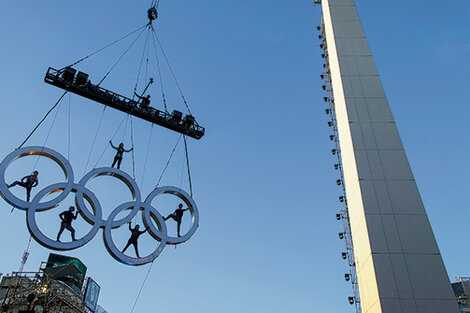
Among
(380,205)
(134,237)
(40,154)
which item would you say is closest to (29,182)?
(40,154)

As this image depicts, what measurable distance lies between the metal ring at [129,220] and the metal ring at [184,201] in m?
0.24

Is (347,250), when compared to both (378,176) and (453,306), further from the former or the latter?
(453,306)

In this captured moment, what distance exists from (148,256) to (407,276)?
497 inches

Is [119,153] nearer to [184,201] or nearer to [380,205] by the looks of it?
[184,201]

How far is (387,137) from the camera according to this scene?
80.3 ft

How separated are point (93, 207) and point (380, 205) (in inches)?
596

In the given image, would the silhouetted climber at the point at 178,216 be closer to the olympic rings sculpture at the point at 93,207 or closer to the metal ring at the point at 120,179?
the olympic rings sculpture at the point at 93,207

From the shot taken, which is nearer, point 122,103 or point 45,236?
point 45,236

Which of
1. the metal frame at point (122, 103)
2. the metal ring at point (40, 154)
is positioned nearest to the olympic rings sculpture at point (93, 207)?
the metal ring at point (40, 154)

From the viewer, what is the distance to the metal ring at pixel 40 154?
15.7 meters

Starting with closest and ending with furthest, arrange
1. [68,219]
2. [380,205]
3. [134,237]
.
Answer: [68,219] → [134,237] → [380,205]

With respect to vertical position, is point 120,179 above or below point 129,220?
above

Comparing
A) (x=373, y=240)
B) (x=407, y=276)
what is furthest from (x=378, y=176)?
(x=407, y=276)

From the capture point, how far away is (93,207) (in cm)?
A: 1736
